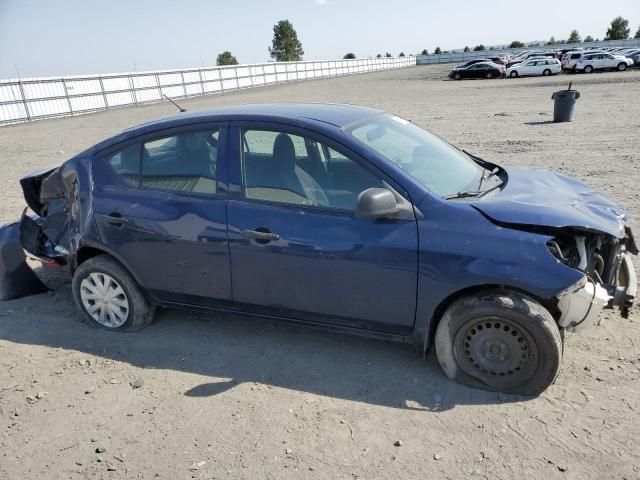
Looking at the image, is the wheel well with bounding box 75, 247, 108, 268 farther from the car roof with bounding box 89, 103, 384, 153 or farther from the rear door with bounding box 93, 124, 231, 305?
the car roof with bounding box 89, 103, 384, 153

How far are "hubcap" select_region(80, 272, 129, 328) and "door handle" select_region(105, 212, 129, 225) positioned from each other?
0.48 meters

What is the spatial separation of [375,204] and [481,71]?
4421 cm

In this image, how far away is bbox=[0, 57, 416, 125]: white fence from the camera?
78.2ft

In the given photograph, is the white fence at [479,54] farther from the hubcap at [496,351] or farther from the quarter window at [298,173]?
the hubcap at [496,351]

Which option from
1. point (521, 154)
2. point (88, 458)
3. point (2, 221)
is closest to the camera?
point (88, 458)

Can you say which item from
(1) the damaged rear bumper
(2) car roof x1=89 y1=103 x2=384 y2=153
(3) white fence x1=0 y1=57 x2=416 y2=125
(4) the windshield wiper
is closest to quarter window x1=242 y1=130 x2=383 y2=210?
(2) car roof x1=89 y1=103 x2=384 y2=153

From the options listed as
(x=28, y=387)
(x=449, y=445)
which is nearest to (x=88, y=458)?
(x=28, y=387)

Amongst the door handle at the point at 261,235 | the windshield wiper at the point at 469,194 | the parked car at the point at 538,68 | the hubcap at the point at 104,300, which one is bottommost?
the parked car at the point at 538,68

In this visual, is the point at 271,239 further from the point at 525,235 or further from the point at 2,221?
the point at 2,221

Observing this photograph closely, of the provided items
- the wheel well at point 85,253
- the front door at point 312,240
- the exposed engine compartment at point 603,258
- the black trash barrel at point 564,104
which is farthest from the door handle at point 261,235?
the black trash barrel at point 564,104

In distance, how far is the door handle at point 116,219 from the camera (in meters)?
3.96

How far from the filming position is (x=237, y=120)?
3699mm

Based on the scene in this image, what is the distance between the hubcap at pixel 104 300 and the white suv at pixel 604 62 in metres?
43.6

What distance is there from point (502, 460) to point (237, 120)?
2779 mm
